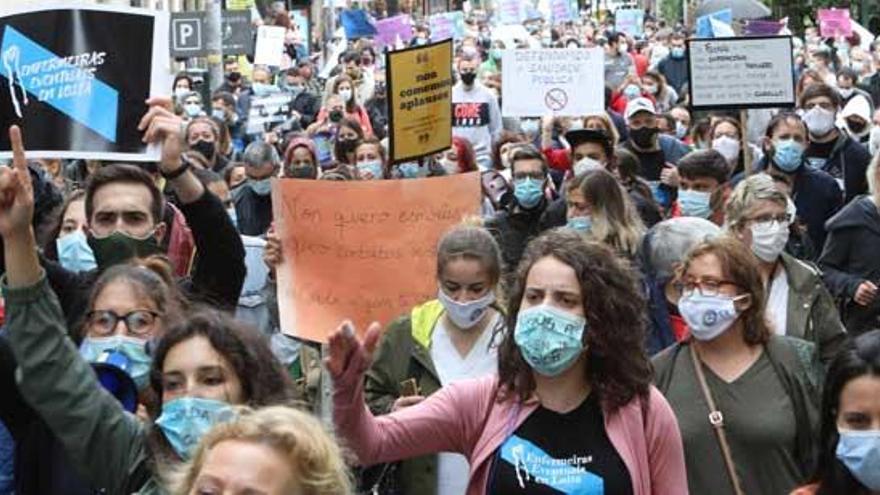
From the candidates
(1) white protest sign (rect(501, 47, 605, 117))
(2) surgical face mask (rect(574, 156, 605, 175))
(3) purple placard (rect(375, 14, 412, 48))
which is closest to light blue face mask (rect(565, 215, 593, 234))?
(2) surgical face mask (rect(574, 156, 605, 175))

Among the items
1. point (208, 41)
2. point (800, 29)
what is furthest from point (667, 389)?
point (800, 29)

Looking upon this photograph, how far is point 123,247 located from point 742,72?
6.94 metres

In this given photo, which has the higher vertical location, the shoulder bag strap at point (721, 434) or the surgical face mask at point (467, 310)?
the surgical face mask at point (467, 310)

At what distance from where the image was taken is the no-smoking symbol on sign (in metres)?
14.5

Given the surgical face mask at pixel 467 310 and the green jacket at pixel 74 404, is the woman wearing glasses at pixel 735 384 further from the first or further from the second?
the green jacket at pixel 74 404

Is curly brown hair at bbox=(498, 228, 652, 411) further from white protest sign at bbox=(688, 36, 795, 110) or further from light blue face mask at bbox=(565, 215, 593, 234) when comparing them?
white protest sign at bbox=(688, 36, 795, 110)

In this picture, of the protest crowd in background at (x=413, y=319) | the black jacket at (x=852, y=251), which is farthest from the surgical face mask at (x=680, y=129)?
the black jacket at (x=852, y=251)

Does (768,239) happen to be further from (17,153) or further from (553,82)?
(553,82)

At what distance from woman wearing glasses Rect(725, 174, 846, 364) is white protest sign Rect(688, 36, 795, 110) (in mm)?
4748

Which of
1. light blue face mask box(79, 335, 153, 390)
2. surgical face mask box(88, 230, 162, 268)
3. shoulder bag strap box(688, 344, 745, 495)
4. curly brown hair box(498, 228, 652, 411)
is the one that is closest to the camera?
curly brown hair box(498, 228, 652, 411)

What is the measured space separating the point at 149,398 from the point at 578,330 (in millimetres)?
1061

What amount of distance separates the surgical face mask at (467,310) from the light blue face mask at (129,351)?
1.24 meters

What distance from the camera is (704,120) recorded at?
532 inches

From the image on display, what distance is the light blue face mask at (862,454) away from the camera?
165 inches
